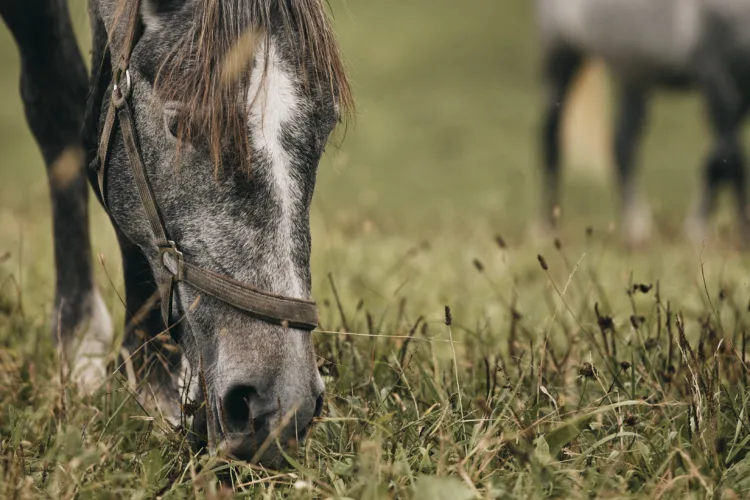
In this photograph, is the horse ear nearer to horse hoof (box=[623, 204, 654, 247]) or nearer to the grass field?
the grass field

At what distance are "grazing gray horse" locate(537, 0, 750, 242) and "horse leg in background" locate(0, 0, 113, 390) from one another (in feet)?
13.8

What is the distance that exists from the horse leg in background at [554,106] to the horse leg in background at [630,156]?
65 centimetres

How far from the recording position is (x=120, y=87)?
83.0 inches

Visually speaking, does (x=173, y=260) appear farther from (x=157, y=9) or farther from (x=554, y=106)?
(x=554, y=106)

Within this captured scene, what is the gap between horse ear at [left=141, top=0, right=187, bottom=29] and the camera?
2.06m

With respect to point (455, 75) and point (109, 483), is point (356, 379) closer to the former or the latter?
point (109, 483)

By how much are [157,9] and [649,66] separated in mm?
6833

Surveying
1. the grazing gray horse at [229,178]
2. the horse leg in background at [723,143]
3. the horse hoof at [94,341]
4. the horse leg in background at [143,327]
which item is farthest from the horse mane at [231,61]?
the horse leg in background at [723,143]

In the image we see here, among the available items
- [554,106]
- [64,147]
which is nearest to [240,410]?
[64,147]

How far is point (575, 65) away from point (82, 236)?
6678mm

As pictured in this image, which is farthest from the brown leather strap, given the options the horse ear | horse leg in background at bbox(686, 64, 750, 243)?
horse leg in background at bbox(686, 64, 750, 243)

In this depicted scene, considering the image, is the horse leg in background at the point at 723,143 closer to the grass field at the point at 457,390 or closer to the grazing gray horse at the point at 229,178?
the grass field at the point at 457,390

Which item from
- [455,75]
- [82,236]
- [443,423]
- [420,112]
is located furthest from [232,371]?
[455,75]

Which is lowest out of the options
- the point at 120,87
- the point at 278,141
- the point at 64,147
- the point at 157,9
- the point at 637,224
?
the point at 637,224
